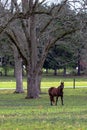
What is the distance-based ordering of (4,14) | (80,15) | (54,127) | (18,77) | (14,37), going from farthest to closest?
(18,77), (14,37), (80,15), (4,14), (54,127)

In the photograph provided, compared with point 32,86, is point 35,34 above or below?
above

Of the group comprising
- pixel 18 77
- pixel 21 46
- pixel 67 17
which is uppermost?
pixel 67 17

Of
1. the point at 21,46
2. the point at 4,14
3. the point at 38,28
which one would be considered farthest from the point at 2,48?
the point at 4,14

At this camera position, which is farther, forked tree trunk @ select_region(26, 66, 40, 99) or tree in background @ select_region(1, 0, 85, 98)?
forked tree trunk @ select_region(26, 66, 40, 99)

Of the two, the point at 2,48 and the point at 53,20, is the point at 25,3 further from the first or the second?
the point at 2,48

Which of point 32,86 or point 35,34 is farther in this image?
point 32,86

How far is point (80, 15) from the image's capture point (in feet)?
104

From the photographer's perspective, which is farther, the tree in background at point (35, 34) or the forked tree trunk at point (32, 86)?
the forked tree trunk at point (32, 86)

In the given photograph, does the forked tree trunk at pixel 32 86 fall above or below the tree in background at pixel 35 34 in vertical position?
below

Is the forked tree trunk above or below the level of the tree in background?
below

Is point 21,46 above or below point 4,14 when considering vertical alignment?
below

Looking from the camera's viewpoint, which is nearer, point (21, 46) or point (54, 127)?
point (54, 127)

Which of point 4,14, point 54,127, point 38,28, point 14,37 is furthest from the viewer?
point 38,28

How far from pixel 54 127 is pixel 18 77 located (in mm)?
32667
